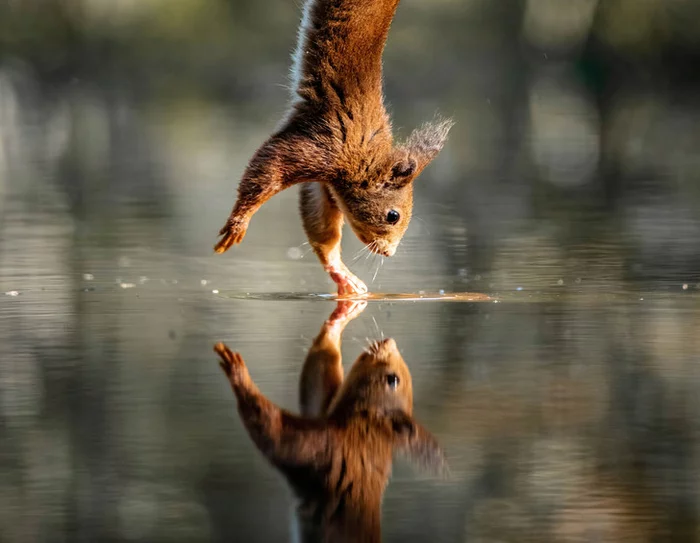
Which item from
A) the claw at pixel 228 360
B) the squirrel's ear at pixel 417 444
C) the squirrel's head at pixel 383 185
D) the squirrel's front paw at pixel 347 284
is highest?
the squirrel's head at pixel 383 185

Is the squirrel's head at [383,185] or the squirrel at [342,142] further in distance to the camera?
the squirrel's head at [383,185]

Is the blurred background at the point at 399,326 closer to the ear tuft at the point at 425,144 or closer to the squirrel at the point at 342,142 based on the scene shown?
the squirrel at the point at 342,142

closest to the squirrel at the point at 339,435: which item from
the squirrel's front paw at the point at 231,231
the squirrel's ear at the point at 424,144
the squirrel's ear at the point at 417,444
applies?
the squirrel's ear at the point at 417,444

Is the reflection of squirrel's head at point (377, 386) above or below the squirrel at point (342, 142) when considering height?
below

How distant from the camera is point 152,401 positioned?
14.8 feet

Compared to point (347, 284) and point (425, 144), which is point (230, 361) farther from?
point (425, 144)

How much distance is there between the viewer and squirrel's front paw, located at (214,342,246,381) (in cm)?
495

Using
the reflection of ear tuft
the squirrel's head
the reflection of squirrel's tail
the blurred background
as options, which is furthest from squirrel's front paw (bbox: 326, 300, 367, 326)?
the reflection of squirrel's tail

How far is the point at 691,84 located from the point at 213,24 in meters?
10.8

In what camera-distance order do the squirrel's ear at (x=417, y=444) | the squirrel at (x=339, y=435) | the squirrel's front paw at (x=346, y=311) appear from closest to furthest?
the squirrel at (x=339, y=435)
the squirrel's ear at (x=417, y=444)
the squirrel's front paw at (x=346, y=311)

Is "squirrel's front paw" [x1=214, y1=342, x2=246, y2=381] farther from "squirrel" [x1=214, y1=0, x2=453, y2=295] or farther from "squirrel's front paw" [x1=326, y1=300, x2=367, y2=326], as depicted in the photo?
"squirrel" [x1=214, y1=0, x2=453, y2=295]

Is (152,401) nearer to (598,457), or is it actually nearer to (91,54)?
(598,457)

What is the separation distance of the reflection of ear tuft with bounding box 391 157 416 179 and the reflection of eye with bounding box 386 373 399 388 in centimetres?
227

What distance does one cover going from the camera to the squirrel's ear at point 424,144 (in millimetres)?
7145
